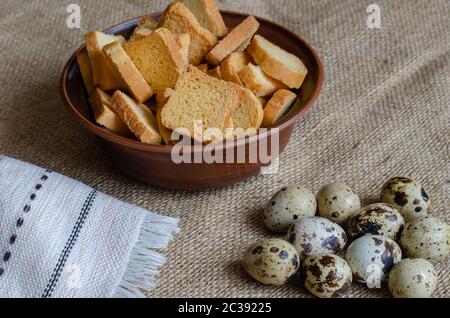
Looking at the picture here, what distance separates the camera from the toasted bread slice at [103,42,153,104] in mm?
1150

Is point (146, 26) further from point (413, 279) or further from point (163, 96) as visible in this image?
point (413, 279)

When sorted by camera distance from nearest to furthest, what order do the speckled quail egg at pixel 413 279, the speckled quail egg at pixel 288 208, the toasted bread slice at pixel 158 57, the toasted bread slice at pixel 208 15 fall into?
the speckled quail egg at pixel 413 279 < the speckled quail egg at pixel 288 208 < the toasted bread slice at pixel 158 57 < the toasted bread slice at pixel 208 15

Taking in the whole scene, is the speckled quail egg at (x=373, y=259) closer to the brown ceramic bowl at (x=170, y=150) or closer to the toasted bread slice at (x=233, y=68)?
the brown ceramic bowl at (x=170, y=150)

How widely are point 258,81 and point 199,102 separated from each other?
0.13 meters

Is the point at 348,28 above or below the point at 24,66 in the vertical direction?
above

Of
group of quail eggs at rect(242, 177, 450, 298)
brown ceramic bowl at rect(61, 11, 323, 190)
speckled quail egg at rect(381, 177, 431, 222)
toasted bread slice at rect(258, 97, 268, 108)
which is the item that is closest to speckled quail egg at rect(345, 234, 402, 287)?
group of quail eggs at rect(242, 177, 450, 298)

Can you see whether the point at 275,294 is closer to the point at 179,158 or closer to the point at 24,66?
the point at 179,158

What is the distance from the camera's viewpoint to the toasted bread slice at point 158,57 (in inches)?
46.2

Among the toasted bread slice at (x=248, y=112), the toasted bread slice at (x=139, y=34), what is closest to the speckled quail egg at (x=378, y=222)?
the toasted bread slice at (x=248, y=112)

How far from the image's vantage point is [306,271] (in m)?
0.96

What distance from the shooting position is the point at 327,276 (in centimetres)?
94

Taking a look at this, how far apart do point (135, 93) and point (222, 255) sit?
35 cm

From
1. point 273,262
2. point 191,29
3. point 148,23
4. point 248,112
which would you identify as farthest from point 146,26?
point 273,262

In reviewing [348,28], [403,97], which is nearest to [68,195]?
[403,97]
